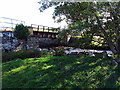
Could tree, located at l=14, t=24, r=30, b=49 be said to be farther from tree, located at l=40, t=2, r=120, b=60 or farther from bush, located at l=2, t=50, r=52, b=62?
tree, located at l=40, t=2, r=120, b=60

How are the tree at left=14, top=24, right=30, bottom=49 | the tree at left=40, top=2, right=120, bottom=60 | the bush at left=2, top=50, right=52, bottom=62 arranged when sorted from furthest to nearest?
the tree at left=14, top=24, right=30, bottom=49 → the bush at left=2, top=50, right=52, bottom=62 → the tree at left=40, top=2, right=120, bottom=60

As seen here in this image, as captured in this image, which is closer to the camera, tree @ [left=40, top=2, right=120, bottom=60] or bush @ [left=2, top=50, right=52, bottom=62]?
tree @ [left=40, top=2, right=120, bottom=60]

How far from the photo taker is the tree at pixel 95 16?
6.29 metres

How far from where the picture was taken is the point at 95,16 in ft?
22.8

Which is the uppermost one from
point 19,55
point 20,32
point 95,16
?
point 95,16

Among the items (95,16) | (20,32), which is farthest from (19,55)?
(95,16)

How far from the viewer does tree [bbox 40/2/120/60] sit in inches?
247

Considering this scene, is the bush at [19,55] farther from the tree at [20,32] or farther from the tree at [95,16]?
the tree at [95,16]

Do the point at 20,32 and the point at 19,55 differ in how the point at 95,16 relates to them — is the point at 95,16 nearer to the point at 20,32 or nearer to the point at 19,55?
the point at 19,55

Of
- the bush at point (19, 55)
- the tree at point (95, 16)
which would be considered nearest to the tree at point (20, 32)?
the bush at point (19, 55)

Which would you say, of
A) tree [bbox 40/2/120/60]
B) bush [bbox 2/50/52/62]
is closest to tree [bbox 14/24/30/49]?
bush [bbox 2/50/52/62]

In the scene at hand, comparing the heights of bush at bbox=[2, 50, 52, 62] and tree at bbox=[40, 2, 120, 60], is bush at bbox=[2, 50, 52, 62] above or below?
below

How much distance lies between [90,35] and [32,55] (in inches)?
220

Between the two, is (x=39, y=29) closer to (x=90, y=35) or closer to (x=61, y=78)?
(x=90, y=35)
